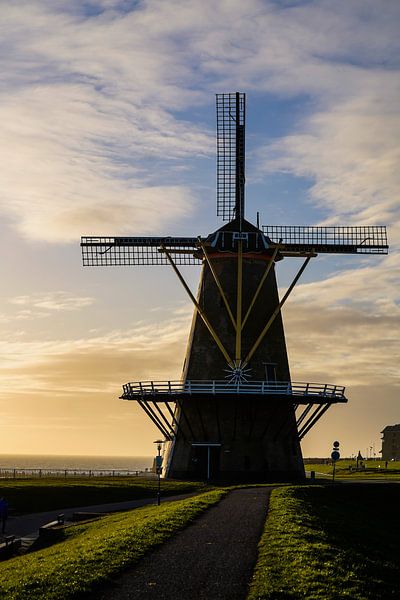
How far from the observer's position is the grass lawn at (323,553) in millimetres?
16688

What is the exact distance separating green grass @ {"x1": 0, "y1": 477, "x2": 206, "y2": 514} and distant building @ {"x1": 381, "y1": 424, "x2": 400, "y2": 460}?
123 metres

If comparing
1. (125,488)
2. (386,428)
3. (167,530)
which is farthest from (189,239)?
(386,428)

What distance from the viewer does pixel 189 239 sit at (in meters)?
55.8

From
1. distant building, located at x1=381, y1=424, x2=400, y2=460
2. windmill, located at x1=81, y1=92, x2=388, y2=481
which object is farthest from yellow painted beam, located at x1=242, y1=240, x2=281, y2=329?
distant building, located at x1=381, y1=424, x2=400, y2=460

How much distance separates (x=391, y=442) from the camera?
6565 inches

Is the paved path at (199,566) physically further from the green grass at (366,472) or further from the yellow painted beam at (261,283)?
the green grass at (366,472)

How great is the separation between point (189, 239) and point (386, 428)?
407ft

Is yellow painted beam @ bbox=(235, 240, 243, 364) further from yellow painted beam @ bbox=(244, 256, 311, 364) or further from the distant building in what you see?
the distant building

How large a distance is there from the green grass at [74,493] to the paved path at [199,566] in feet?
51.7

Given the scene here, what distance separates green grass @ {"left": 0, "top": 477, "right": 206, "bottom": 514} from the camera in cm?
3991

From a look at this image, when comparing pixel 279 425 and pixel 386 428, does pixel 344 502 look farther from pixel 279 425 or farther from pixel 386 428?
pixel 386 428

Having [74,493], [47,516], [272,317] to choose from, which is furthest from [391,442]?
[47,516]

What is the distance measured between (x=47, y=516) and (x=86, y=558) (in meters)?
17.7

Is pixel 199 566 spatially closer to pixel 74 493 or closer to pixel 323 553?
pixel 323 553
